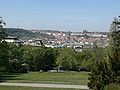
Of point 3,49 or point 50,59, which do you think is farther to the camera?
point 50,59

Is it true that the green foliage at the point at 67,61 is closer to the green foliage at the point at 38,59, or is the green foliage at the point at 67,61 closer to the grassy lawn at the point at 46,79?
the green foliage at the point at 38,59

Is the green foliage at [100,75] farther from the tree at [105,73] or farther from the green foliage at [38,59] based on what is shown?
the green foliage at [38,59]

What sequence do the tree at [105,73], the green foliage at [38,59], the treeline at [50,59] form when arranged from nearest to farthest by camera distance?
the tree at [105,73]
the treeline at [50,59]
the green foliage at [38,59]

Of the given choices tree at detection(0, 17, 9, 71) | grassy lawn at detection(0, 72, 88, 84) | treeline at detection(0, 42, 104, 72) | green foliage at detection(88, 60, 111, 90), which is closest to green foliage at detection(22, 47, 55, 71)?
treeline at detection(0, 42, 104, 72)

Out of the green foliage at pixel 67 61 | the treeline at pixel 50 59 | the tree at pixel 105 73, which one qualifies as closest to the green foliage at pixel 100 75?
the tree at pixel 105 73

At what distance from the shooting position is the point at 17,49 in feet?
289

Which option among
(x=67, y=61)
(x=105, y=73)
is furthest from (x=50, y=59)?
(x=105, y=73)

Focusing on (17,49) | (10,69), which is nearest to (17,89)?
Answer: (10,69)

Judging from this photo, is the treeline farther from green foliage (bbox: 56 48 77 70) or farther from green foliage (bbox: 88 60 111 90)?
green foliage (bbox: 88 60 111 90)

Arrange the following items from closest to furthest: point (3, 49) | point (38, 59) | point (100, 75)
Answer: point (100, 75) → point (3, 49) → point (38, 59)

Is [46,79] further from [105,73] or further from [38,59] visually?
[38,59]

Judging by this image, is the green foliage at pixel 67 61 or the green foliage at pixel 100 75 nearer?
the green foliage at pixel 100 75

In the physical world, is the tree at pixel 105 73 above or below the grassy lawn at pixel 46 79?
above

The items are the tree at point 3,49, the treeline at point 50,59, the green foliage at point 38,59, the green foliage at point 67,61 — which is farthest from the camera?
the green foliage at point 67,61
